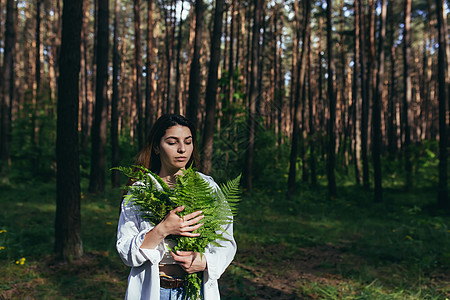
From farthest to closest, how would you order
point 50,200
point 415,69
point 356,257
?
point 415,69
point 50,200
point 356,257

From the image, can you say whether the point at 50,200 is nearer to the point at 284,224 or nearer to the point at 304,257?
the point at 284,224

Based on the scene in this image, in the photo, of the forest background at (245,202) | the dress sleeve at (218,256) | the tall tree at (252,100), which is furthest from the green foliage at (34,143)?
the dress sleeve at (218,256)

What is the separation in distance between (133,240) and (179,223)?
1.01 feet

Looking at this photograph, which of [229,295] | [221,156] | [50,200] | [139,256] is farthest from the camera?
[221,156]

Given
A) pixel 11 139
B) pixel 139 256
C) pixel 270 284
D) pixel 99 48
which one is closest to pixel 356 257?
pixel 270 284

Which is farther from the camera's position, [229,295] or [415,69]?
[415,69]

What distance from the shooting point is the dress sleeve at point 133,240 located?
1.82 metres

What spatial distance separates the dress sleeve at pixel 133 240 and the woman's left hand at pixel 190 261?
107 millimetres

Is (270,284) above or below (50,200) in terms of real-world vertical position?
below

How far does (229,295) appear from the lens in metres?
4.85

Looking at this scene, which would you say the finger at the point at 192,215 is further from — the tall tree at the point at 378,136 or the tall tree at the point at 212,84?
the tall tree at the point at 378,136

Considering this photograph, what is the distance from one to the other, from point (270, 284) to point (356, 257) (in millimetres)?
2247

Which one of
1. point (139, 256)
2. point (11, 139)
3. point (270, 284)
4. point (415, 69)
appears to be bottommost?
point (270, 284)

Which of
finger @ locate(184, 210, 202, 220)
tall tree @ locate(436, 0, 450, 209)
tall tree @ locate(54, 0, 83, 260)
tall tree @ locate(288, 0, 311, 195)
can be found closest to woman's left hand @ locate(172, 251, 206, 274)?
finger @ locate(184, 210, 202, 220)
